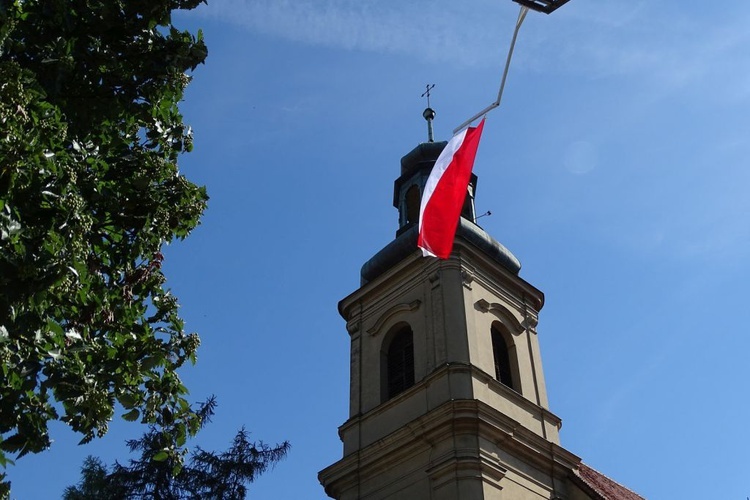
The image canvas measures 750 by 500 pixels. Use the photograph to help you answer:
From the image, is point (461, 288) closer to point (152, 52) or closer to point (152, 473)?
point (152, 473)

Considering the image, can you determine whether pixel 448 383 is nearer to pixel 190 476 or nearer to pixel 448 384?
pixel 448 384

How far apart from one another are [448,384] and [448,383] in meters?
0.02

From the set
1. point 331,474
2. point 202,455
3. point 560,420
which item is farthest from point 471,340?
point 202,455

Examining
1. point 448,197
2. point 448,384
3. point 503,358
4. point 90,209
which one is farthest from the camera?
point 503,358

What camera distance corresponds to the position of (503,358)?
1883 cm

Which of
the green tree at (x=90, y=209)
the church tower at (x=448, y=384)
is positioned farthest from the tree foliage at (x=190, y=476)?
the green tree at (x=90, y=209)

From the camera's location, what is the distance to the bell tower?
15.5 metres

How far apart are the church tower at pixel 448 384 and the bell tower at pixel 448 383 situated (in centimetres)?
3

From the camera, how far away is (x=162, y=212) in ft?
23.2

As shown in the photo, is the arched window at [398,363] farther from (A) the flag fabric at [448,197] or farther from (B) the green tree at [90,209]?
(B) the green tree at [90,209]

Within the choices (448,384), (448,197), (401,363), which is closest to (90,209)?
(448,197)

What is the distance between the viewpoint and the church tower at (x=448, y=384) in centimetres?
1555

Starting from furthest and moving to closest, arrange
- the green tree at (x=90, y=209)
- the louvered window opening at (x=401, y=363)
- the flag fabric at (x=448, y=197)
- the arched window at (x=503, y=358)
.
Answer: the arched window at (x=503, y=358)
the louvered window opening at (x=401, y=363)
the flag fabric at (x=448, y=197)
the green tree at (x=90, y=209)

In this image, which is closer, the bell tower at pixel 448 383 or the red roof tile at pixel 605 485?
the bell tower at pixel 448 383
